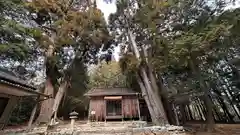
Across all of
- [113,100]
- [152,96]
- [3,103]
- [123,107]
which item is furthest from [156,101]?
[3,103]

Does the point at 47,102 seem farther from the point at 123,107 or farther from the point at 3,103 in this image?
the point at 3,103

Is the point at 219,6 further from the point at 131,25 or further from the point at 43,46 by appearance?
the point at 43,46

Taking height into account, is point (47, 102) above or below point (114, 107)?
above

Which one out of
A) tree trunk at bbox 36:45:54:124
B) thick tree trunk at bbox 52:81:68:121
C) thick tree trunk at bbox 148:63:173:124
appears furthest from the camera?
thick tree trunk at bbox 52:81:68:121

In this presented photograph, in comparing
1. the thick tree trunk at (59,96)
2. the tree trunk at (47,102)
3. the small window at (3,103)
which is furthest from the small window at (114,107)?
the small window at (3,103)

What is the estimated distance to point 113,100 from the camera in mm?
15227

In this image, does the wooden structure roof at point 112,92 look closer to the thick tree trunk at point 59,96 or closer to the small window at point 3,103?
the thick tree trunk at point 59,96

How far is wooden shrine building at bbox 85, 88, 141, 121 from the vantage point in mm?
14367

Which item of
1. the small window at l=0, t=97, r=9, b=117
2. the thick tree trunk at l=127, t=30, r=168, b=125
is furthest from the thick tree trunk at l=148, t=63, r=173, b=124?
the small window at l=0, t=97, r=9, b=117

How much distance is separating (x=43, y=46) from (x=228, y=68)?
48.7ft

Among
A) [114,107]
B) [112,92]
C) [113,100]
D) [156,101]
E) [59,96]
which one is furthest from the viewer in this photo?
[114,107]

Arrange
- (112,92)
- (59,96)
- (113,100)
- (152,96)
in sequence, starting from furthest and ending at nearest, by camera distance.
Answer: (113,100)
(112,92)
(59,96)
(152,96)

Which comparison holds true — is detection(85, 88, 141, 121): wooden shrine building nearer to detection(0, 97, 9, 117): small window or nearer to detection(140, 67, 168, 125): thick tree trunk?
detection(140, 67, 168, 125): thick tree trunk

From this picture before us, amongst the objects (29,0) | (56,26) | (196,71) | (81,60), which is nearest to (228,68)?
(196,71)
